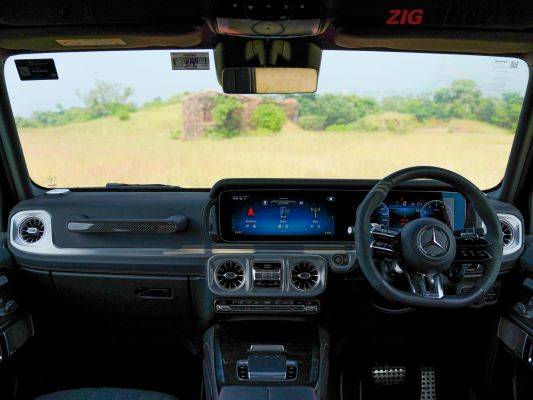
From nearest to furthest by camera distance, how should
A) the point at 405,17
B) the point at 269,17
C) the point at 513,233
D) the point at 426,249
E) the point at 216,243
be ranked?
the point at 426,249 < the point at 269,17 < the point at 405,17 < the point at 216,243 < the point at 513,233

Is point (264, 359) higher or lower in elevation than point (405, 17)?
lower

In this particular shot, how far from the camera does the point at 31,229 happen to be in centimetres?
319

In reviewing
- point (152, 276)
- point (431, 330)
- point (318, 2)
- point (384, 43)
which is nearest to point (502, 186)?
point (431, 330)

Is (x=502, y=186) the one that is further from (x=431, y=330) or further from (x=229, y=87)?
(x=229, y=87)

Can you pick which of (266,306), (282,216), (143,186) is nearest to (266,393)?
(266,306)

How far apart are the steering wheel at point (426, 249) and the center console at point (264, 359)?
913 millimetres

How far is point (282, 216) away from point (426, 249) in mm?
1041

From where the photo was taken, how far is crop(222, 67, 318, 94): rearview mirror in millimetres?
3078

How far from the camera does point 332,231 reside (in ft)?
10.1

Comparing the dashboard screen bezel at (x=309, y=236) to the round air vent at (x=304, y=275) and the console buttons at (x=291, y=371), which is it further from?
the console buttons at (x=291, y=371)

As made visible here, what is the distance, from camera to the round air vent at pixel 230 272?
9.87 ft

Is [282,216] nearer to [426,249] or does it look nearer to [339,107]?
[339,107]

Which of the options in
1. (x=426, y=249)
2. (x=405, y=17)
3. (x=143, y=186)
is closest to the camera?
(x=426, y=249)

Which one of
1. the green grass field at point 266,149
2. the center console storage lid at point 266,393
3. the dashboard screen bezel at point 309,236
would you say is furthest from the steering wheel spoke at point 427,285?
the green grass field at point 266,149
